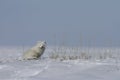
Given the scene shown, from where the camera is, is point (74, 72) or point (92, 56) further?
point (92, 56)

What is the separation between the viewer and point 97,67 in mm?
5867

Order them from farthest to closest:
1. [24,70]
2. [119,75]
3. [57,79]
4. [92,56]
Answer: [92,56] → [24,70] → [119,75] → [57,79]

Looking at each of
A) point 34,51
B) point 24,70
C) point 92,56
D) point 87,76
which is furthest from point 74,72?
point 34,51

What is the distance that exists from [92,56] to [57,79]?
387 centimetres

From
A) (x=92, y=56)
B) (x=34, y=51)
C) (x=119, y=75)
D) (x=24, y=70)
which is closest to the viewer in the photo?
(x=119, y=75)

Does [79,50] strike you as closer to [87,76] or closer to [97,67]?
[97,67]

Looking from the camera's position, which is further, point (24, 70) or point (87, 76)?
point (24, 70)

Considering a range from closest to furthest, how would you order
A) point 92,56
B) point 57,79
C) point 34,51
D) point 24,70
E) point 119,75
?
point 57,79 → point 119,75 → point 24,70 → point 92,56 → point 34,51

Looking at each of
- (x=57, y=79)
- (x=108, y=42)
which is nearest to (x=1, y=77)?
(x=57, y=79)

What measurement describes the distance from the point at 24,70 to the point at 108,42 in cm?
395

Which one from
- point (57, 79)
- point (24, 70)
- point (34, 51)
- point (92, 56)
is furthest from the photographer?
point (34, 51)

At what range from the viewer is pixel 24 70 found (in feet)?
18.6

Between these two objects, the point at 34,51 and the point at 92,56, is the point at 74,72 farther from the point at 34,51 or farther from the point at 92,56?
the point at 34,51

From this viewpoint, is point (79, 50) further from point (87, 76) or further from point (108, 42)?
point (87, 76)
